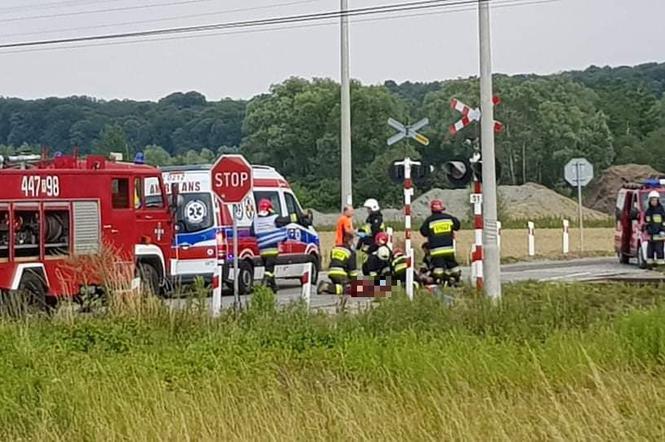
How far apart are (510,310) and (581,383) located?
3492mm

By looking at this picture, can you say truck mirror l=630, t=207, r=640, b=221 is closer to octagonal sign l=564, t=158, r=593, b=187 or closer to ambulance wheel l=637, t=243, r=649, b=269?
ambulance wheel l=637, t=243, r=649, b=269

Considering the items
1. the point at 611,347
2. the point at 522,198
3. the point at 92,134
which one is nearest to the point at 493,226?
the point at 611,347

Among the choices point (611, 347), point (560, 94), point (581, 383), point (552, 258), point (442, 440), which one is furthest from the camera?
point (560, 94)

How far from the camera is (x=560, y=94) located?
89.0 m

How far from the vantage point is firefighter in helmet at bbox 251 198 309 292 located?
24.1m

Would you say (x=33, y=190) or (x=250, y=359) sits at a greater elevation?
(x=33, y=190)

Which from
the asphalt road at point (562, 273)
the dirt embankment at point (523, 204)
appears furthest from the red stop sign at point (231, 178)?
the dirt embankment at point (523, 204)

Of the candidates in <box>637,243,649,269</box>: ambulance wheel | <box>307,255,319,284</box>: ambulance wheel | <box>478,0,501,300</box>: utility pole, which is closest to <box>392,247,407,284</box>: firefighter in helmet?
<box>478,0,501,300</box>: utility pole

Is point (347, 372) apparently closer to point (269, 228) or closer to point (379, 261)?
point (379, 261)

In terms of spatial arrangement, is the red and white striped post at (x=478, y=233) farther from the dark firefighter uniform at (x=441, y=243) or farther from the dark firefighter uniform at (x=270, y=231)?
the dark firefighter uniform at (x=270, y=231)

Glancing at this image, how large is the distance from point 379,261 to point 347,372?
A: 433 inches

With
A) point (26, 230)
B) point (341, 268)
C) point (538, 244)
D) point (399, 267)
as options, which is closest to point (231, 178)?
point (26, 230)

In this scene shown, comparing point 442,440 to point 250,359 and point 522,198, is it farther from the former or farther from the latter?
point 522,198

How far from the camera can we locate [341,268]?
21.9m
